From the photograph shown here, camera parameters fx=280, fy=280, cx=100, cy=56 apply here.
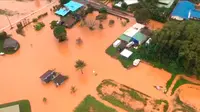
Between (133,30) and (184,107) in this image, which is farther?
(133,30)

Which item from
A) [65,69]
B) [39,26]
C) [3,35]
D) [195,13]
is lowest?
[65,69]

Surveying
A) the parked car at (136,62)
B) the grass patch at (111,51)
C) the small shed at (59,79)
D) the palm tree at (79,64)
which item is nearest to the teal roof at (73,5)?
the grass patch at (111,51)

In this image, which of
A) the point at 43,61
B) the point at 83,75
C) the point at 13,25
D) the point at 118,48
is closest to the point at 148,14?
the point at 118,48

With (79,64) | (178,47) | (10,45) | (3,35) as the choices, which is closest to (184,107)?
(178,47)

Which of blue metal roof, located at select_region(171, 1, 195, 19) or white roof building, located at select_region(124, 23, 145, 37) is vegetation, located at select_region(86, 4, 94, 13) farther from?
blue metal roof, located at select_region(171, 1, 195, 19)

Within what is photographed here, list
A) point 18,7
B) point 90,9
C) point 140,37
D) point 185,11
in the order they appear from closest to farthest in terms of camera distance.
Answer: point 140,37 → point 185,11 → point 90,9 → point 18,7

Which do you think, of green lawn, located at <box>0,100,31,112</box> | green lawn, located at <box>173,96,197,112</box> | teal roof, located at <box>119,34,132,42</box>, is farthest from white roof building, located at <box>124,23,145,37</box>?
green lawn, located at <box>0,100,31,112</box>

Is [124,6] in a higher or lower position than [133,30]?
higher

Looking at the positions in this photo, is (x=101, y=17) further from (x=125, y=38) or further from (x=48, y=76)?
(x=48, y=76)
